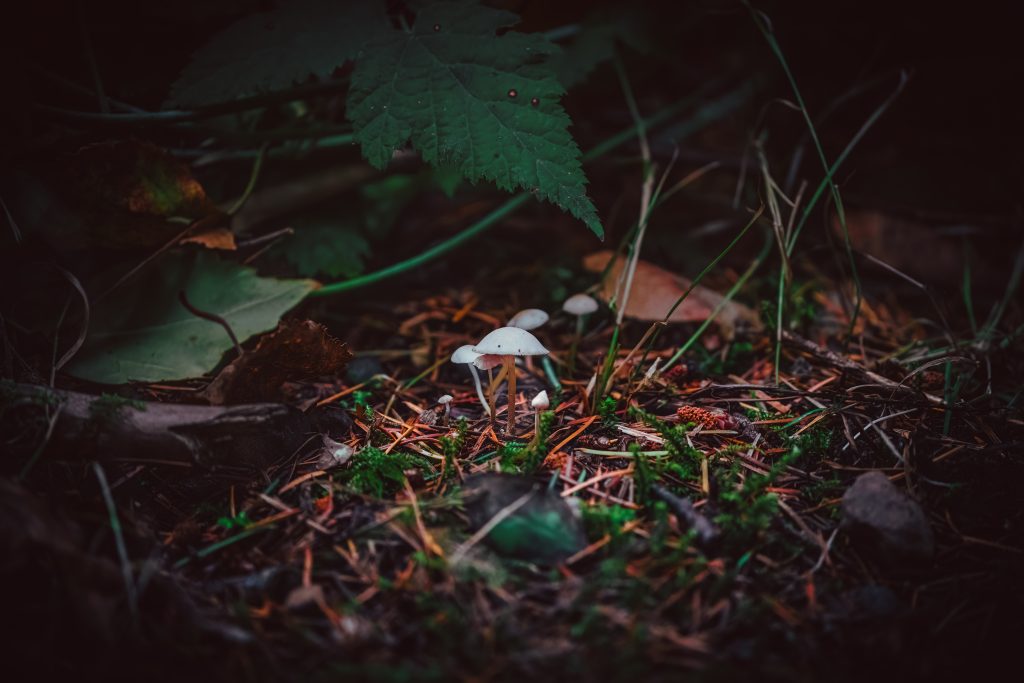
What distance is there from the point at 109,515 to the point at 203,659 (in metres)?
0.47

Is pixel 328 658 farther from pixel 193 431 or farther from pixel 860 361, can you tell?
pixel 860 361

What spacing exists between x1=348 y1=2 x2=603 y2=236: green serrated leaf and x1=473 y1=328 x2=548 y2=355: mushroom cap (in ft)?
1.36

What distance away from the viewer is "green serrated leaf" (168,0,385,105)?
6.63 ft

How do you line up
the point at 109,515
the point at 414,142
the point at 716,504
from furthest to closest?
the point at 414,142 → the point at 716,504 → the point at 109,515

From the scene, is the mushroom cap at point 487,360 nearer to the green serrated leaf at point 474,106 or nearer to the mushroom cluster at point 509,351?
the mushroom cluster at point 509,351

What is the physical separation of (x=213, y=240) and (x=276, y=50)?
0.69m

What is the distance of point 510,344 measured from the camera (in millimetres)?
1690

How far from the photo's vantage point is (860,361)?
2322 mm

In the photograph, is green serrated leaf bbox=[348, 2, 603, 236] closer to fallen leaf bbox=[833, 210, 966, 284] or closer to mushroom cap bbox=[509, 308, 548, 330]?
mushroom cap bbox=[509, 308, 548, 330]

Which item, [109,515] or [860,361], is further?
[860,361]

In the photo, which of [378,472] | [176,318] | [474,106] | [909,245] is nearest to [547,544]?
[378,472]

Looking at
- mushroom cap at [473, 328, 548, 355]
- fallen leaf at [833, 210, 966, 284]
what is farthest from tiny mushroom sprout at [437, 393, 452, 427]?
fallen leaf at [833, 210, 966, 284]

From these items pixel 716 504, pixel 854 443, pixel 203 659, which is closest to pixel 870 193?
pixel 854 443

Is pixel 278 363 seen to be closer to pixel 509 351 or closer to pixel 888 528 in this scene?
pixel 509 351
